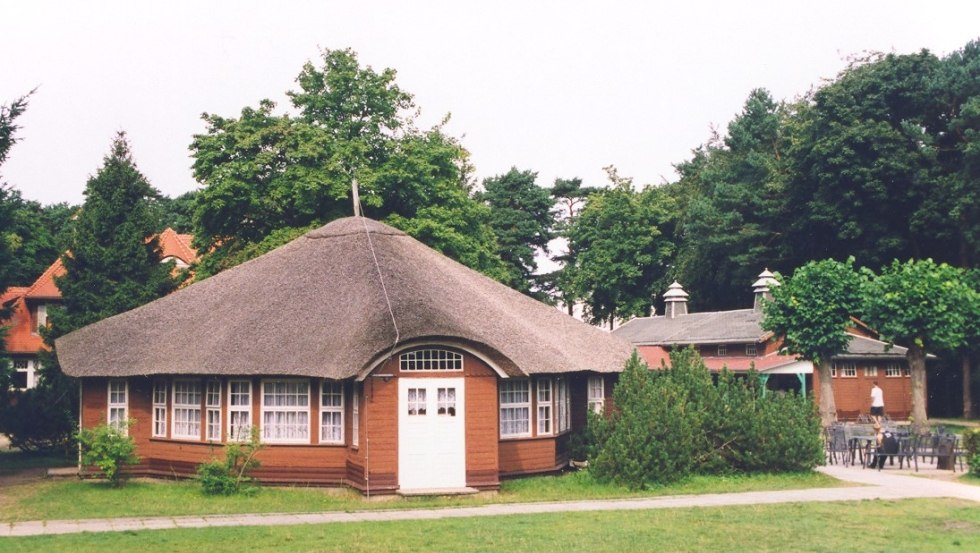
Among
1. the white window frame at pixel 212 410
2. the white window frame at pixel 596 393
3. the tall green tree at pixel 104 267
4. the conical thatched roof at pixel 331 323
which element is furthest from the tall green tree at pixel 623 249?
the white window frame at pixel 212 410

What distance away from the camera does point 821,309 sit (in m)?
36.6

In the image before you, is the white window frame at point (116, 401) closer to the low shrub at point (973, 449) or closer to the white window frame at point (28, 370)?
the low shrub at point (973, 449)

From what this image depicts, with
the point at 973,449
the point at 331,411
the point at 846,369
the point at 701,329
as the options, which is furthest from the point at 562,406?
the point at 701,329

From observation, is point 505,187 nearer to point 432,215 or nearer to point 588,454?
point 432,215

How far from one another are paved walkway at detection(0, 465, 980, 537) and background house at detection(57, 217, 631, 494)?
2.54 m

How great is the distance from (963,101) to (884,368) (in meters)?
14.2

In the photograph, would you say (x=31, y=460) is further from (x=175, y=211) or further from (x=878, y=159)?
(x=175, y=211)

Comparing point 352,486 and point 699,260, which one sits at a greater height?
point 699,260

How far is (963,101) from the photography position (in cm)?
5031

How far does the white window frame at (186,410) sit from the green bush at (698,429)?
1001cm

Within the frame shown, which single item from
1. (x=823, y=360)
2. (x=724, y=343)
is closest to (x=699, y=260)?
(x=724, y=343)

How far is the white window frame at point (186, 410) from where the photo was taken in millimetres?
25062

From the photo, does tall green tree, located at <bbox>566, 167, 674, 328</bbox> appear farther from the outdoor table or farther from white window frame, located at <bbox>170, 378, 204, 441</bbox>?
white window frame, located at <bbox>170, 378, 204, 441</bbox>

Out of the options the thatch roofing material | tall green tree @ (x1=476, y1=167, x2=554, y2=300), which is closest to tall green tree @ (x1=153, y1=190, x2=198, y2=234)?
tall green tree @ (x1=476, y1=167, x2=554, y2=300)
